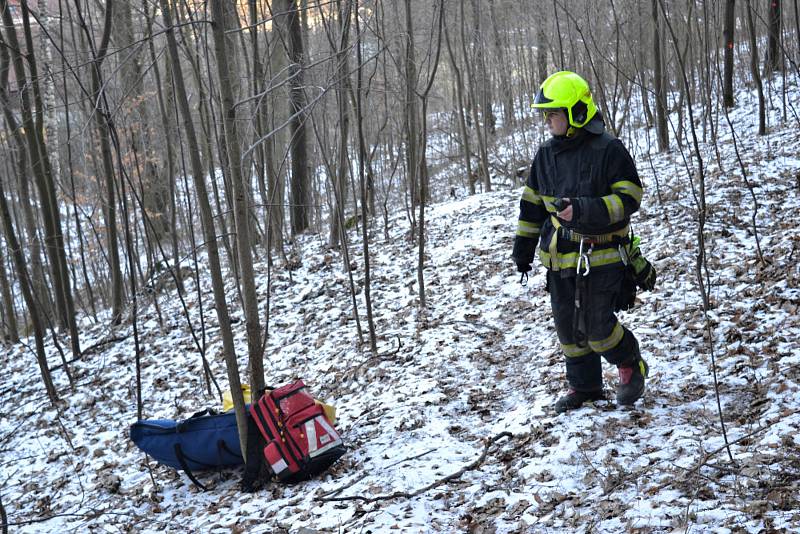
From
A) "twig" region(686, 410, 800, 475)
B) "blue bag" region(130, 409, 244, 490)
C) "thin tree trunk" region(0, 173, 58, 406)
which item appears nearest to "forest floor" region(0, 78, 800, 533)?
"twig" region(686, 410, 800, 475)

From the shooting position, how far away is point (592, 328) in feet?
12.8

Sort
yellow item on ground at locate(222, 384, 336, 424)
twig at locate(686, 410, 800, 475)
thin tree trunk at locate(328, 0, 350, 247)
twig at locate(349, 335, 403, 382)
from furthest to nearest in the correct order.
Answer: twig at locate(349, 335, 403, 382) < thin tree trunk at locate(328, 0, 350, 247) < yellow item on ground at locate(222, 384, 336, 424) < twig at locate(686, 410, 800, 475)

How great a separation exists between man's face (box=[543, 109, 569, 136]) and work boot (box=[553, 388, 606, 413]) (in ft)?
5.78

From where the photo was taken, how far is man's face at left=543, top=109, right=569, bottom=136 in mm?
3705

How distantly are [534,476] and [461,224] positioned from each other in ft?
26.8

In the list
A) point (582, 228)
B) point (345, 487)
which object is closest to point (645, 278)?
point (582, 228)

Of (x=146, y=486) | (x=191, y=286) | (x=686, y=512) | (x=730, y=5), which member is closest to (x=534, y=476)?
(x=686, y=512)

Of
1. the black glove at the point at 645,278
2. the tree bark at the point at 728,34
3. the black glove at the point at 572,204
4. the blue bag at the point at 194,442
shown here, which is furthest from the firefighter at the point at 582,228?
the tree bark at the point at 728,34

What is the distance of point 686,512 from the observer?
2.74m

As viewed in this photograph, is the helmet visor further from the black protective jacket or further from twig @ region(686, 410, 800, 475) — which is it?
twig @ region(686, 410, 800, 475)

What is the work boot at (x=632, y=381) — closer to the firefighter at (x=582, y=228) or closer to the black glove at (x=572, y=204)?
the firefighter at (x=582, y=228)

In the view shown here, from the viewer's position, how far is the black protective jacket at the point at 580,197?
363 centimetres

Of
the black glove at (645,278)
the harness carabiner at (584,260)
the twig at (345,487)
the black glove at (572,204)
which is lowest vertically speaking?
the twig at (345,487)

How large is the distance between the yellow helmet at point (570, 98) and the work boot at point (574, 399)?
5.90 feet
